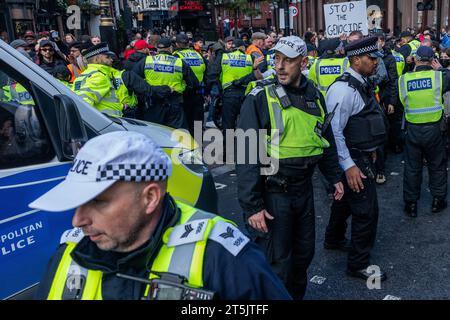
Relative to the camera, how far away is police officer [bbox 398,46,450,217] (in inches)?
204

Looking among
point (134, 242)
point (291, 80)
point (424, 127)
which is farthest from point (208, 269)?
point (424, 127)

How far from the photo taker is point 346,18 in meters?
7.34

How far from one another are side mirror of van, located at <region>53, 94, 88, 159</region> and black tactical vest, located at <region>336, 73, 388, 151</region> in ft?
7.31

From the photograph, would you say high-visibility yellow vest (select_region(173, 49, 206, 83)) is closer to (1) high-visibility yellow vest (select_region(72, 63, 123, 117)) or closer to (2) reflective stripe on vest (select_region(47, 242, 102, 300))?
(1) high-visibility yellow vest (select_region(72, 63, 123, 117))

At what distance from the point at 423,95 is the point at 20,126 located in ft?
13.8

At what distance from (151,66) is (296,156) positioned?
4616mm

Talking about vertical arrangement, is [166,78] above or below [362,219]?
above

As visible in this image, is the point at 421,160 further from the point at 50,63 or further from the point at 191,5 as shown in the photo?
the point at 191,5

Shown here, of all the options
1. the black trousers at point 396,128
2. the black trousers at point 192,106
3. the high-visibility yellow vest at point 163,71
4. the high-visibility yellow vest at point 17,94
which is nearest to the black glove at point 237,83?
the black trousers at point 192,106

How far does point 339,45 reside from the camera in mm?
6758

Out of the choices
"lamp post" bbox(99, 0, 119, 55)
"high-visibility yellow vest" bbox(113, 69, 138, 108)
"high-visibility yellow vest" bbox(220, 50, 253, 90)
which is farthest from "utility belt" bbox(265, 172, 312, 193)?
"lamp post" bbox(99, 0, 119, 55)

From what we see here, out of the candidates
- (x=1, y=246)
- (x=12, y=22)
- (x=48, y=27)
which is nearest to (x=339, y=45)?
(x=1, y=246)
